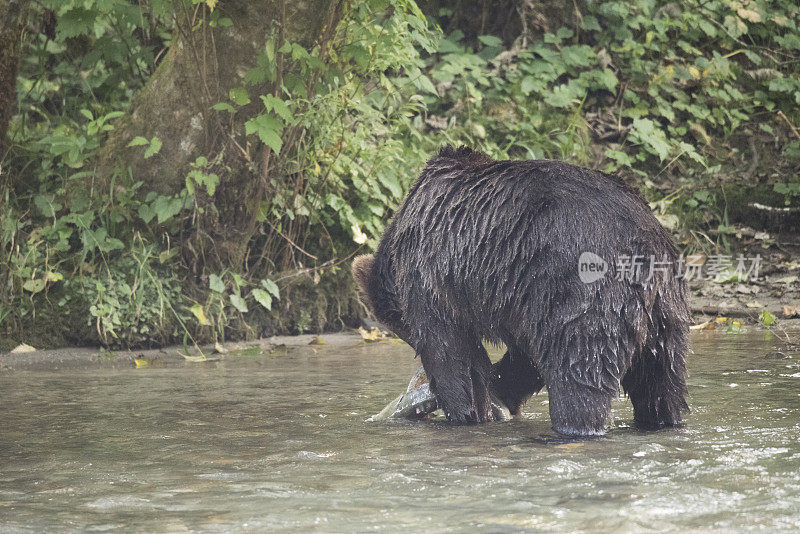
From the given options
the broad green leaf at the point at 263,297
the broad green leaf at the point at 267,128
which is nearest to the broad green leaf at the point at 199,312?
the broad green leaf at the point at 263,297

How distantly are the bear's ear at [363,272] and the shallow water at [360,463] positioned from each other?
0.61 metres

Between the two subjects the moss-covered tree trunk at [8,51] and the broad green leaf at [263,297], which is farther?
the broad green leaf at [263,297]

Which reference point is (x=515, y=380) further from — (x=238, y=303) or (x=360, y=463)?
(x=238, y=303)

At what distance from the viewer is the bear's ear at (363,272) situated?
5134 mm

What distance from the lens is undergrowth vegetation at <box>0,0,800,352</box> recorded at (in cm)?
656

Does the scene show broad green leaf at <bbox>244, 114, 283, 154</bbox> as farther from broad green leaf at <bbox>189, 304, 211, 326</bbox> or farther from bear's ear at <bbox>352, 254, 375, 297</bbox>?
broad green leaf at <bbox>189, 304, 211, 326</bbox>

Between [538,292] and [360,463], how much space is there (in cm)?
104

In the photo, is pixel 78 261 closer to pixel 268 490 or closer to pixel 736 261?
pixel 268 490

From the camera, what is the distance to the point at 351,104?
688cm

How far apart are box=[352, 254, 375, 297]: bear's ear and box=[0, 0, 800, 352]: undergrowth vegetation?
1.11 meters

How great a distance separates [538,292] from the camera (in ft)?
13.4

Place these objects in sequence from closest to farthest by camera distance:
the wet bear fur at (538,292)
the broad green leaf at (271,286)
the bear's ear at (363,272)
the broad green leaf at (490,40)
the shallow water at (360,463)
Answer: the shallow water at (360,463) < the wet bear fur at (538,292) < the bear's ear at (363,272) < the broad green leaf at (271,286) < the broad green leaf at (490,40)

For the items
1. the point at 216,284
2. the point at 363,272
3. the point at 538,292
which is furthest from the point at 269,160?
the point at 538,292

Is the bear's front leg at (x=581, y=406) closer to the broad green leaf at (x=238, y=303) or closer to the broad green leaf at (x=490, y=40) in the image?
the broad green leaf at (x=238, y=303)
